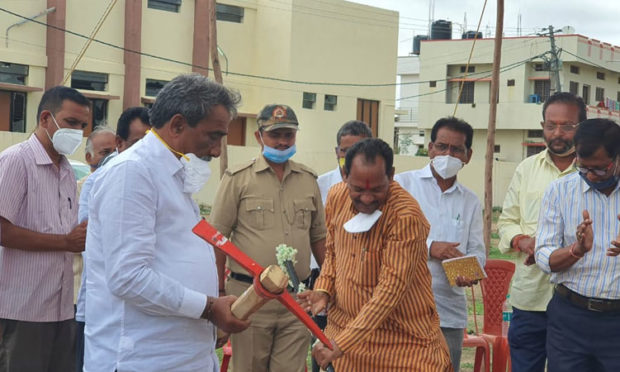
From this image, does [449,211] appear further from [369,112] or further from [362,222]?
[369,112]

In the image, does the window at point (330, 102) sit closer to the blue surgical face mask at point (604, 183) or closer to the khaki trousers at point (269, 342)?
the khaki trousers at point (269, 342)

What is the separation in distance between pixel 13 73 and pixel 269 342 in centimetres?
2174

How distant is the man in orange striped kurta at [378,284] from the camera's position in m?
3.86

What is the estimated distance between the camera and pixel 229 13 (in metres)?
30.5

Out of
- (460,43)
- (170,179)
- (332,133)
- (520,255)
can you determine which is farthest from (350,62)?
(170,179)

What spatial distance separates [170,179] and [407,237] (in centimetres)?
119

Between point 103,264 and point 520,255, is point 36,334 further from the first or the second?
point 520,255

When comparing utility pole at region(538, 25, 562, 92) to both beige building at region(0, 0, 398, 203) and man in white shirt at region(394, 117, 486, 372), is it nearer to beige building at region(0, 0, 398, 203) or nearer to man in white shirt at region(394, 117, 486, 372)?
beige building at region(0, 0, 398, 203)

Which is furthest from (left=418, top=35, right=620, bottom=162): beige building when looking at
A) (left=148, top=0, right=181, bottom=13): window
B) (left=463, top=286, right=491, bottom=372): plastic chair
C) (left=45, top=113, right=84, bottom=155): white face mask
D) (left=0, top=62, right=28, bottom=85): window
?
(left=45, top=113, right=84, bottom=155): white face mask

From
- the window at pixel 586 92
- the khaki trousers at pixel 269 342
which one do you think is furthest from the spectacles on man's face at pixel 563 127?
the window at pixel 586 92

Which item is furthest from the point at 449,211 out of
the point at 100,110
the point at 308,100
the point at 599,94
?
the point at 599,94

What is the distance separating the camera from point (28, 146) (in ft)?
15.6

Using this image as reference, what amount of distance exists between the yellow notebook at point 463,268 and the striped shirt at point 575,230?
49cm

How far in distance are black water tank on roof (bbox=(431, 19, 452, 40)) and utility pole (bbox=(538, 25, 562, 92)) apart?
25.9ft
